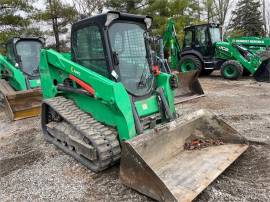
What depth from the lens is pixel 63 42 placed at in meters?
19.6

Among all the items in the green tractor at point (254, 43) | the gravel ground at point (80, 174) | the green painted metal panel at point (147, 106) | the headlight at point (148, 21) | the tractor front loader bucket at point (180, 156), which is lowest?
the gravel ground at point (80, 174)

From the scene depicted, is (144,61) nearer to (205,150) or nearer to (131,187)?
(205,150)

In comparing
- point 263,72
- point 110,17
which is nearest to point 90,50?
point 110,17

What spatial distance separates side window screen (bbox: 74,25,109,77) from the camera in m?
3.94

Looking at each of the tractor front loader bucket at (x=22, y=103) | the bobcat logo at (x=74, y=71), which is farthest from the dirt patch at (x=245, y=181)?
the tractor front loader bucket at (x=22, y=103)

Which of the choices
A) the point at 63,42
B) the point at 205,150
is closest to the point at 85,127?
the point at 205,150

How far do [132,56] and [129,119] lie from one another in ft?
3.37

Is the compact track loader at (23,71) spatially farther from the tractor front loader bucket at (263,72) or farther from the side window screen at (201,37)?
the tractor front loader bucket at (263,72)

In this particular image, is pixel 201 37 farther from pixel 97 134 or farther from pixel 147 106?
pixel 97 134

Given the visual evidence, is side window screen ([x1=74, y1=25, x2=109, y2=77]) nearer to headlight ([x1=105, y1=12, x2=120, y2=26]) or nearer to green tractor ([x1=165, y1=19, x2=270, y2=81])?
headlight ([x1=105, y1=12, x2=120, y2=26])

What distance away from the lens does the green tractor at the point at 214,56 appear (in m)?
10.3

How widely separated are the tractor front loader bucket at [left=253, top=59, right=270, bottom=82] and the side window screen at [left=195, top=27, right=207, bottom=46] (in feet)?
7.52

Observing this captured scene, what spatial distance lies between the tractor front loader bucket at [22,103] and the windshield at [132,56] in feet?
12.0

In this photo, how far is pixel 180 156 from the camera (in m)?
3.72
